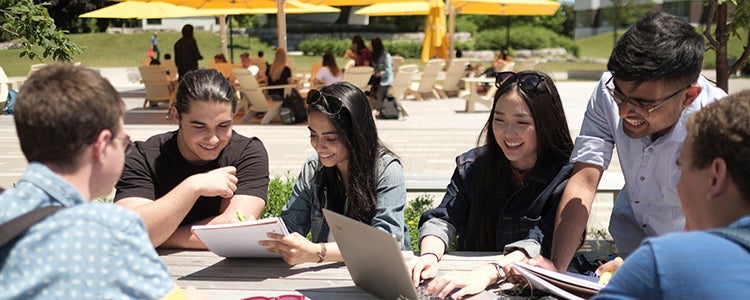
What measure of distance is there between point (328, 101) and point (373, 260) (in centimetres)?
86

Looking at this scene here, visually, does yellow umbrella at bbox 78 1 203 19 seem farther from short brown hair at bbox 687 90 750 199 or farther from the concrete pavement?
short brown hair at bbox 687 90 750 199

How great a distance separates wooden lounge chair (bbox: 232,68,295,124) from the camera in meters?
12.4

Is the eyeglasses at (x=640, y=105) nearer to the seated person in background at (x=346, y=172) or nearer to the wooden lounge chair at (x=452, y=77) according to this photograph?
the seated person in background at (x=346, y=172)

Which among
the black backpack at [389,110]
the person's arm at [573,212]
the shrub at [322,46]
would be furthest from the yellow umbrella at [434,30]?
the shrub at [322,46]

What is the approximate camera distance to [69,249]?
143cm

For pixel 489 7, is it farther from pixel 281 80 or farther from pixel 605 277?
pixel 605 277

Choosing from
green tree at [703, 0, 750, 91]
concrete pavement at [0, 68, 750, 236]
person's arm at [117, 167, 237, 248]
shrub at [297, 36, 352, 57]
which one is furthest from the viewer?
shrub at [297, 36, 352, 57]

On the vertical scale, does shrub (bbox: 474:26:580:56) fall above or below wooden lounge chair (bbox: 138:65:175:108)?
below

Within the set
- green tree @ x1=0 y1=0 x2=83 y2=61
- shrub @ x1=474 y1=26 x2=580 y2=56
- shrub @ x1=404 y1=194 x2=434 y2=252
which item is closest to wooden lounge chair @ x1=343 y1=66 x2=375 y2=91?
shrub @ x1=404 y1=194 x2=434 y2=252

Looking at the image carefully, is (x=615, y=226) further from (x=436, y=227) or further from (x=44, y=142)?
(x=44, y=142)

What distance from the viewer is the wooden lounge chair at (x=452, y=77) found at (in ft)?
56.6

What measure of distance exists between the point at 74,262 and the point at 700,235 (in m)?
1.05

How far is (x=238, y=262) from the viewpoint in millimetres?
2777

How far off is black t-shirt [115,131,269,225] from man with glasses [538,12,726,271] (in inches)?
47.8
